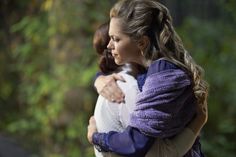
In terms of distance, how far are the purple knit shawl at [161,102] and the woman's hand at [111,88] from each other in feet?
0.53

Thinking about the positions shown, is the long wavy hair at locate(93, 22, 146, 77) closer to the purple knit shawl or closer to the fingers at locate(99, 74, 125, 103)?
the fingers at locate(99, 74, 125, 103)

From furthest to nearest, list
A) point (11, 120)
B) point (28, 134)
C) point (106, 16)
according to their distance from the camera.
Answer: point (11, 120), point (28, 134), point (106, 16)

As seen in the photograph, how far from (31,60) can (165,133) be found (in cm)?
485

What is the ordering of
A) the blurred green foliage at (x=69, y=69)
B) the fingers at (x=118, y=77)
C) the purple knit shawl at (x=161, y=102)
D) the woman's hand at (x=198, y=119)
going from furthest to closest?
the blurred green foliage at (x=69, y=69) → the fingers at (x=118, y=77) → the woman's hand at (x=198, y=119) → the purple knit shawl at (x=161, y=102)

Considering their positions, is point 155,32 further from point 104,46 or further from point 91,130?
point 91,130

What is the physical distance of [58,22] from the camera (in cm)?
564

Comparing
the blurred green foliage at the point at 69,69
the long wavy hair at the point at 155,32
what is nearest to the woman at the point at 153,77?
the long wavy hair at the point at 155,32

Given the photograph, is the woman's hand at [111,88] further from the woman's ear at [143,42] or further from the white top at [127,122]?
the woman's ear at [143,42]

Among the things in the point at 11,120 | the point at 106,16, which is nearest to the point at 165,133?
the point at 106,16

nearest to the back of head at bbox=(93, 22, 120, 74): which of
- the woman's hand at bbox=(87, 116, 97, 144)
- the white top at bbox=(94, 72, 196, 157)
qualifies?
the white top at bbox=(94, 72, 196, 157)

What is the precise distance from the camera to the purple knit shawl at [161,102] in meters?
1.96

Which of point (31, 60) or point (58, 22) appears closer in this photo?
point (58, 22)

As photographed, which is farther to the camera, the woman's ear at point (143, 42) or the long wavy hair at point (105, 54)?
the long wavy hair at point (105, 54)

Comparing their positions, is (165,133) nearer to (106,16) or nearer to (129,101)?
(129,101)
